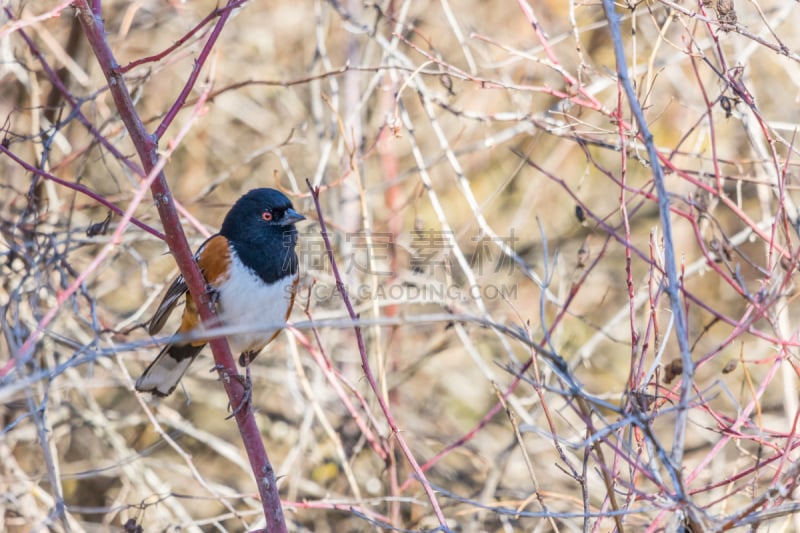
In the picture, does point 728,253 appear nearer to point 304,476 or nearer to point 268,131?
point 304,476

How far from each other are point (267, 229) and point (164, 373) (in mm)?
668

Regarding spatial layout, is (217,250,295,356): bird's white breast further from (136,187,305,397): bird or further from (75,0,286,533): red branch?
(75,0,286,533): red branch

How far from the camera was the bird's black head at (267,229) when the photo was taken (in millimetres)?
2893

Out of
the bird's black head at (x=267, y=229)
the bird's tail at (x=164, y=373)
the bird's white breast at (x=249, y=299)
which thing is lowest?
the bird's tail at (x=164, y=373)

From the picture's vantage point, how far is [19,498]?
351cm

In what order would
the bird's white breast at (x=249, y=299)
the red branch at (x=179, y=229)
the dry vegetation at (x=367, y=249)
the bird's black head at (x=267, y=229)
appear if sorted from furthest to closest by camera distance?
the dry vegetation at (x=367, y=249) < the bird's black head at (x=267, y=229) < the bird's white breast at (x=249, y=299) < the red branch at (x=179, y=229)

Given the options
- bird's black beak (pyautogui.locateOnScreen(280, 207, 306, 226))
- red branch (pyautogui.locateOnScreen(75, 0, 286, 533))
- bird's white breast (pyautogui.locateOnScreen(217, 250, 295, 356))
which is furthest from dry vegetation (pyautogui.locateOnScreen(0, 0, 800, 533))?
red branch (pyautogui.locateOnScreen(75, 0, 286, 533))

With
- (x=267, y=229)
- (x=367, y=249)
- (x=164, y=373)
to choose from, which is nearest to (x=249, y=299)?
(x=267, y=229)

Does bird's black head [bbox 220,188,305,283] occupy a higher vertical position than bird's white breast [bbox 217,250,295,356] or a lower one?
higher

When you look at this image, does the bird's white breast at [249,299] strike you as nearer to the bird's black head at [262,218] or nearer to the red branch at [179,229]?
the bird's black head at [262,218]

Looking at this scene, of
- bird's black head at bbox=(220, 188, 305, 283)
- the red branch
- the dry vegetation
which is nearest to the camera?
the red branch

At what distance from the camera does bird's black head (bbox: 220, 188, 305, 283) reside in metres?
2.89

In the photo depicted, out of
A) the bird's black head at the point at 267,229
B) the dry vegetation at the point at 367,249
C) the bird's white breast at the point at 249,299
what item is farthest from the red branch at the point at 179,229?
the dry vegetation at the point at 367,249

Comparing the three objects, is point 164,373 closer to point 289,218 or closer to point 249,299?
point 249,299
